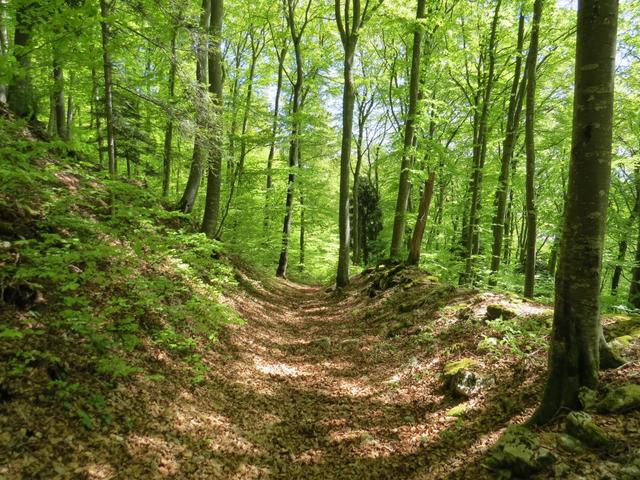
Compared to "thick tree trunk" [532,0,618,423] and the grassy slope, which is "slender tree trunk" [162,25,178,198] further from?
"thick tree trunk" [532,0,618,423]

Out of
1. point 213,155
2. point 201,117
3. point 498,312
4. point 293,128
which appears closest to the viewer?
point 498,312

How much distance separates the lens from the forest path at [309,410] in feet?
14.2

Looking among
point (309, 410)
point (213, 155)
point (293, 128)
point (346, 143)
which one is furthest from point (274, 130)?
point (309, 410)

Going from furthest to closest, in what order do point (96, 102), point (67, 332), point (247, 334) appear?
point (96, 102)
point (247, 334)
point (67, 332)

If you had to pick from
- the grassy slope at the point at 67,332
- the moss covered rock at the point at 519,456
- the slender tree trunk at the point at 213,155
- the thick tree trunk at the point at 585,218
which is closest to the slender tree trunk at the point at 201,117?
the slender tree trunk at the point at 213,155

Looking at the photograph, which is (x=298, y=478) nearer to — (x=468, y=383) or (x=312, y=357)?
(x=468, y=383)

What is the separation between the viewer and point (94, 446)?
3.55 meters

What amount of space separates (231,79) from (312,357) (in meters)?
18.0

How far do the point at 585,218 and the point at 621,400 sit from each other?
1707mm

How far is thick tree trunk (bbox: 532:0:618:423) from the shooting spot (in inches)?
138

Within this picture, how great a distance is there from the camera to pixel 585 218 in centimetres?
356

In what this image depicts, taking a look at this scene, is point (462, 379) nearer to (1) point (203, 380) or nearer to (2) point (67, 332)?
(1) point (203, 380)

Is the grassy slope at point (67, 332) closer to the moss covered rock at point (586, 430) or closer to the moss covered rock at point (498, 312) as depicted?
the moss covered rock at point (586, 430)

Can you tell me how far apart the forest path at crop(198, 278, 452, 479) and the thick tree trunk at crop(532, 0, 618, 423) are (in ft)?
5.63
